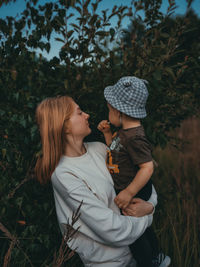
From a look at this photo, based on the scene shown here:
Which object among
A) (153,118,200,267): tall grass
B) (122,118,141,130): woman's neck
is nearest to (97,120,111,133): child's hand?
(122,118,141,130): woman's neck

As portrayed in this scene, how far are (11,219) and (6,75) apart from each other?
1.18m

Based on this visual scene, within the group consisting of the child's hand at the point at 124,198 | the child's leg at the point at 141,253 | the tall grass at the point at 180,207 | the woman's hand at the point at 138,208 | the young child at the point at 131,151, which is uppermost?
the young child at the point at 131,151

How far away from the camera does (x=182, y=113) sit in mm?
2445

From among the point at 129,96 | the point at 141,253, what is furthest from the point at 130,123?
→ the point at 141,253

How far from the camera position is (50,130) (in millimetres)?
1780

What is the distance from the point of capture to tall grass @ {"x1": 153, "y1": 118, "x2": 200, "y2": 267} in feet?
A: 7.68

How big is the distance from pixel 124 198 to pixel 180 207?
5.17 ft

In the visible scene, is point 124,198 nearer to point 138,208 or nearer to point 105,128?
point 138,208

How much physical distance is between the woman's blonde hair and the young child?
37 centimetres

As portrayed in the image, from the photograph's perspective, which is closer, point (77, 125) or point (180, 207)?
point (77, 125)

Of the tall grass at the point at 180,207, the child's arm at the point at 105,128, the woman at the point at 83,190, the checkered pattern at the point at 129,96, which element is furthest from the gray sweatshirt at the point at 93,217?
the tall grass at the point at 180,207

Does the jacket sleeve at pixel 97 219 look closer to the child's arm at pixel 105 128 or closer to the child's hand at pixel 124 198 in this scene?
the child's hand at pixel 124 198

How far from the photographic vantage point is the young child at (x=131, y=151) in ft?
5.71

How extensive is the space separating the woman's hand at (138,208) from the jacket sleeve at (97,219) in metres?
0.12
